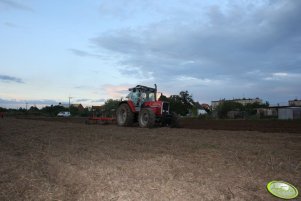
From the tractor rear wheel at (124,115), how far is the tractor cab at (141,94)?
2.12 feet

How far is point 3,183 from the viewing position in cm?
581

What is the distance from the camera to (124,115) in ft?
69.8

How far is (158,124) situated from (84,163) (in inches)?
531

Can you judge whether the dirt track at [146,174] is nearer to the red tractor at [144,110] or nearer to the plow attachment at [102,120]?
the red tractor at [144,110]

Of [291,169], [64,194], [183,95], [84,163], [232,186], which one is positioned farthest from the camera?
[183,95]

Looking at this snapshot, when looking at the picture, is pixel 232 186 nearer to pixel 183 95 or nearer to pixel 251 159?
pixel 251 159

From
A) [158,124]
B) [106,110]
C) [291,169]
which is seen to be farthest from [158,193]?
[106,110]

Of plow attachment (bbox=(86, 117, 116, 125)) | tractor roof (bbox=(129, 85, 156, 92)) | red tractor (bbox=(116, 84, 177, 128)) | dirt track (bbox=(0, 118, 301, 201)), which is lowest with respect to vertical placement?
dirt track (bbox=(0, 118, 301, 201))

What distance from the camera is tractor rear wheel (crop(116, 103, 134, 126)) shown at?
2055cm

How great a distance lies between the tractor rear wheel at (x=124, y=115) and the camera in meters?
20.5

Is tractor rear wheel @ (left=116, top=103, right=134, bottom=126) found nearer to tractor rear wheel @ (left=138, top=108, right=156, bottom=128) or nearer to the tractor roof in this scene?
tractor rear wheel @ (left=138, top=108, right=156, bottom=128)

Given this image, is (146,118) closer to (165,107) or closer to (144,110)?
(144,110)

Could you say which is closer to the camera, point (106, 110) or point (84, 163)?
point (84, 163)

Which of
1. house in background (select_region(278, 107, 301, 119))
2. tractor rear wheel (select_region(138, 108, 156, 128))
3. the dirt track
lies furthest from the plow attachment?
house in background (select_region(278, 107, 301, 119))
